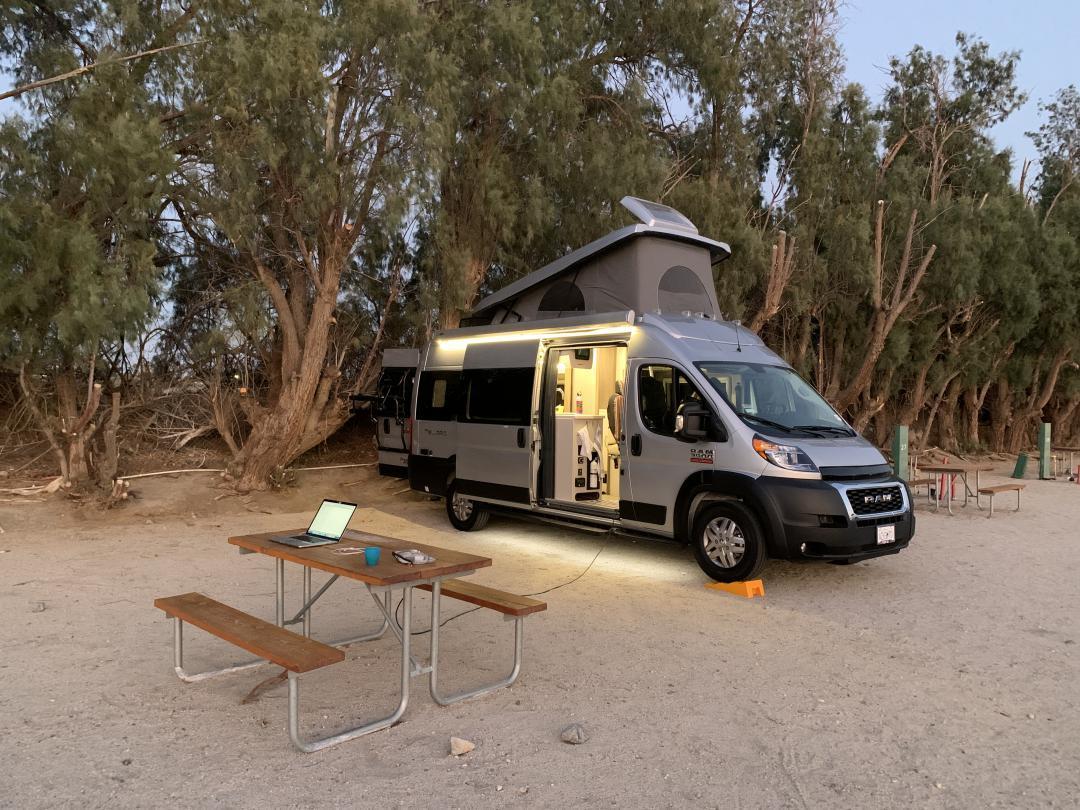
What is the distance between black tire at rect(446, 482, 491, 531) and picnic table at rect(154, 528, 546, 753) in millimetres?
4843

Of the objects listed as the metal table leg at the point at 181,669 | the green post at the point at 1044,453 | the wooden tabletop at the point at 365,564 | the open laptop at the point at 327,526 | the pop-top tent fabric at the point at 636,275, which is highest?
the pop-top tent fabric at the point at 636,275

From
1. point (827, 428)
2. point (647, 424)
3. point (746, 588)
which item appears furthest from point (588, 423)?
point (746, 588)

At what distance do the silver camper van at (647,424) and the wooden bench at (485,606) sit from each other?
3009 millimetres

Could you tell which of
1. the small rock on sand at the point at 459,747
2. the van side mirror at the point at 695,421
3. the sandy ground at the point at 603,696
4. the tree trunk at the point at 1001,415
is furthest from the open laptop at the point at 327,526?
the tree trunk at the point at 1001,415

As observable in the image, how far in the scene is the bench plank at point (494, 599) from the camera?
4418mm

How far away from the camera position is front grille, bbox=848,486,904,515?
6840mm

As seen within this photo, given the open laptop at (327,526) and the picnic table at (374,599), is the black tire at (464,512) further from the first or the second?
the open laptop at (327,526)

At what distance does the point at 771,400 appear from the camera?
770 centimetres

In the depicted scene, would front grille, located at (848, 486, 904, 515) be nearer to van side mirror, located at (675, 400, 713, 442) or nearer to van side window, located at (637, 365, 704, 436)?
van side mirror, located at (675, 400, 713, 442)

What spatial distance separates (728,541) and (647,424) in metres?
1.40

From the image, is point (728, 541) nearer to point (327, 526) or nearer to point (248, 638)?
point (327, 526)

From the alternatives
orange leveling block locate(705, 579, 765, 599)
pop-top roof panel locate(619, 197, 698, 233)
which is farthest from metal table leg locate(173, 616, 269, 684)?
pop-top roof panel locate(619, 197, 698, 233)

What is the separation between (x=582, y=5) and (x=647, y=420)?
8839 mm

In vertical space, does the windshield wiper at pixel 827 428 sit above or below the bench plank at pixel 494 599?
above
